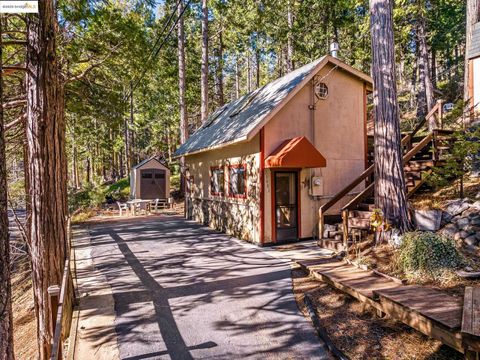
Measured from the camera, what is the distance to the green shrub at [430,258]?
5.21 meters

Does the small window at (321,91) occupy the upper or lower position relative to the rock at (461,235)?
upper

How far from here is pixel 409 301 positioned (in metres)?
4.24

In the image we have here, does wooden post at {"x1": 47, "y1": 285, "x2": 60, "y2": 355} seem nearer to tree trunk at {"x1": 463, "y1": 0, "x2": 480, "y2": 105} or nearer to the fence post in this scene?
the fence post

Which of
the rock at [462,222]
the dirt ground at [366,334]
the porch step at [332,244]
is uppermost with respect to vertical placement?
the rock at [462,222]

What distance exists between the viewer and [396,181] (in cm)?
722

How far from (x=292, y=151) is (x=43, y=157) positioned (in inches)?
241

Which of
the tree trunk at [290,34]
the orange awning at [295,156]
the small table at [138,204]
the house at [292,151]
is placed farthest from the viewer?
the tree trunk at [290,34]

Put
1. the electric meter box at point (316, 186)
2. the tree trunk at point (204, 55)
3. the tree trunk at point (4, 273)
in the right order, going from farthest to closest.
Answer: the tree trunk at point (204, 55) < the electric meter box at point (316, 186) < the tree trunk at point (4, 273)

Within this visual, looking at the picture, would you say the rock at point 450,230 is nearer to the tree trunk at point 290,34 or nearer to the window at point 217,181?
the window at point 217,181

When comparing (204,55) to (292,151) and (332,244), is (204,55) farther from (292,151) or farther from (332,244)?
(332,244)

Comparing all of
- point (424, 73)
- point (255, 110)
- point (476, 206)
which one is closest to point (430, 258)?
point (476, 206)

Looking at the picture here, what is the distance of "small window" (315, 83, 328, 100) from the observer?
10.3 meters

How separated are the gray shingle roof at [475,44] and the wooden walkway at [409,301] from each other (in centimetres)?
821

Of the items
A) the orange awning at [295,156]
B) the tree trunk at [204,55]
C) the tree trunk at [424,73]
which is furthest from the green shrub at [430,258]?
the tree trunk at [424,73]
